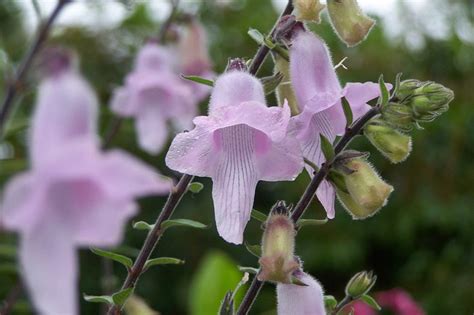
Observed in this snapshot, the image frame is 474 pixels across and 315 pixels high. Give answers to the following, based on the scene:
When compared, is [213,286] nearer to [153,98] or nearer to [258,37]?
[153,98]

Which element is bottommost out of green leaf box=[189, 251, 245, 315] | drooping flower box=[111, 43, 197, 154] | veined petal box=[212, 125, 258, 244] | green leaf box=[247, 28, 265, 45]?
green leaf box=[189, 251, 245, 315]

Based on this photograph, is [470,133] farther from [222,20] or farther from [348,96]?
[348,96]

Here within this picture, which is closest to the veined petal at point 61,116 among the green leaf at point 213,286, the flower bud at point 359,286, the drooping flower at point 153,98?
the flower bud at point 359,286

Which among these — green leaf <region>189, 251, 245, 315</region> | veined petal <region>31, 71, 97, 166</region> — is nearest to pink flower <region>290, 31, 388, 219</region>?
veined petal <region>31, 71, 97, 166</region>

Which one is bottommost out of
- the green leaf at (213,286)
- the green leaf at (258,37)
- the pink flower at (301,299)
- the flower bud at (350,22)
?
the green leaf at (213,286)

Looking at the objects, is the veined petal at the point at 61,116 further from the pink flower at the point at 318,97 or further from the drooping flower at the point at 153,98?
the drooping flower at the point at 153,98

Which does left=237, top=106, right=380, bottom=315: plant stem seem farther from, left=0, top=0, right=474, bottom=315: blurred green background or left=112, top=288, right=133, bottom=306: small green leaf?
left=0, top=0, right=474, bottom=315: blurred green background
